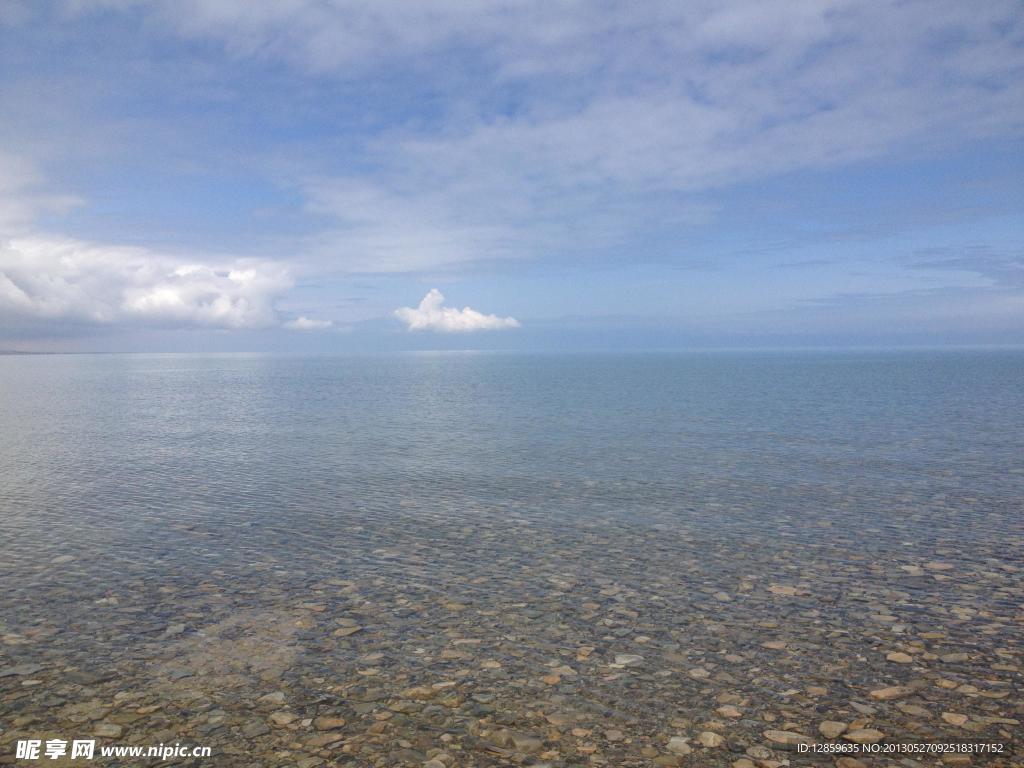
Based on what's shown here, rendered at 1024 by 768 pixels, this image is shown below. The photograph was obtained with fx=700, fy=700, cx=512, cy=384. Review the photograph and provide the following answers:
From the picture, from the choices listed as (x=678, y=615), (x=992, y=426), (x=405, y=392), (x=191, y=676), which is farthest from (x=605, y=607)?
(x=405, y=392)

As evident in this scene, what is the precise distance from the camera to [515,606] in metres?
13.9

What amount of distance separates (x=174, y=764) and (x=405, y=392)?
3256 inches

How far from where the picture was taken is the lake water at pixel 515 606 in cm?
930

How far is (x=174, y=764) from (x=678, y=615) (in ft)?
28.5

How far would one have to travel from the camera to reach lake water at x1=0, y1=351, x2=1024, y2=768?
9.30 meters

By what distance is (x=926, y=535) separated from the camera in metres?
18.8

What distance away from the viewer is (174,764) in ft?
27.7

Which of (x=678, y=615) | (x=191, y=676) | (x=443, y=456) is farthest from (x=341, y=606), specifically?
(x=443, y=456)

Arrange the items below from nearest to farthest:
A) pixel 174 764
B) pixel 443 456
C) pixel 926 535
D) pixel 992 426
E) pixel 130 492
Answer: pixel 174 764 < pixel 926 535 < pixel 130 492 < pixel 443 456 < pixel 992 426

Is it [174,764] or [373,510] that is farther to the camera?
[373,510]

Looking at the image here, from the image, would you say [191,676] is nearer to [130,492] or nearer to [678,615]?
[678,615]

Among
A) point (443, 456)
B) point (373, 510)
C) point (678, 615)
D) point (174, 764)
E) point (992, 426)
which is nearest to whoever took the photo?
point (174, 764)

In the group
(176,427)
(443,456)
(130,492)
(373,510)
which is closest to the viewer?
(373,510)

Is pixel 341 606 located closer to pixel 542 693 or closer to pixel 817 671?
pixel 542 693
